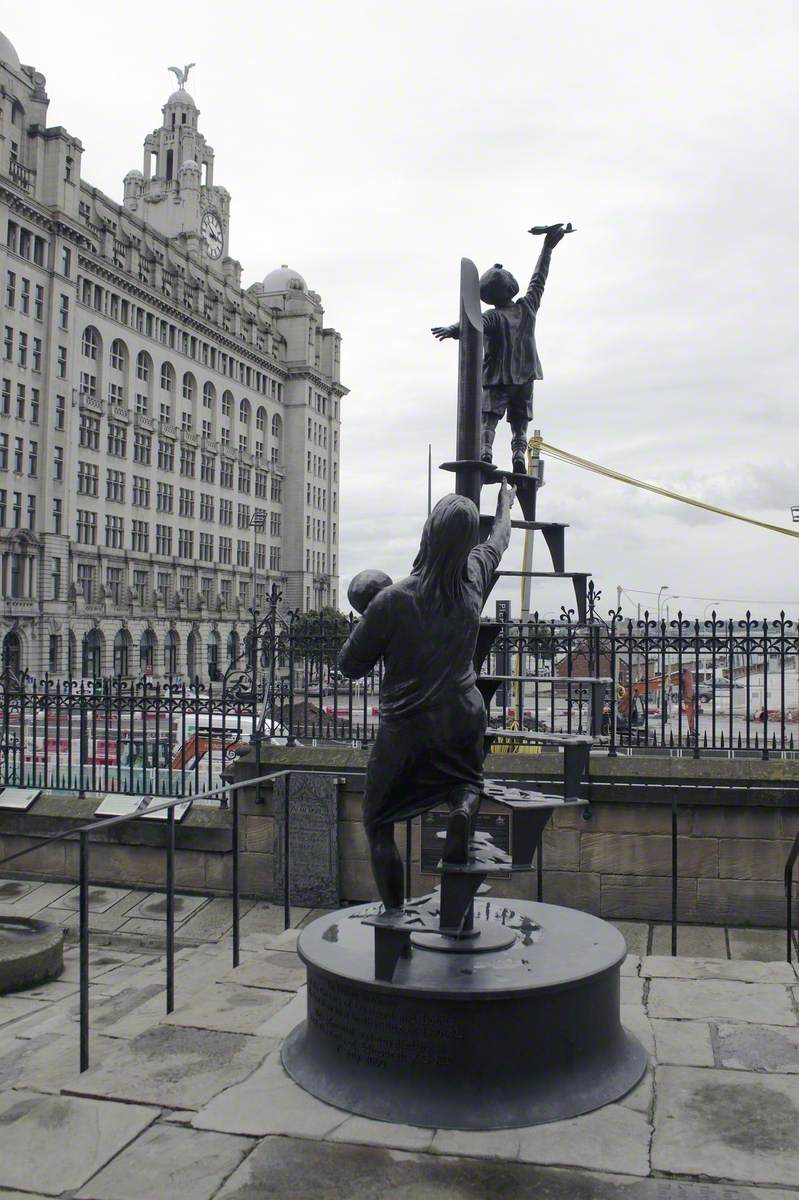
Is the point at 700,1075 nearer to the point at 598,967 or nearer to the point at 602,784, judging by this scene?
the point at 598,967

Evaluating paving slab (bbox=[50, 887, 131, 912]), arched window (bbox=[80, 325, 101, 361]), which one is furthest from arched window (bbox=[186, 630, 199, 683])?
paving slab (bbox=[50, 887, 131, 912])

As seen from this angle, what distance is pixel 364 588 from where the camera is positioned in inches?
199

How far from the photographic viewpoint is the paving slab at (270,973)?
6227 millimetres

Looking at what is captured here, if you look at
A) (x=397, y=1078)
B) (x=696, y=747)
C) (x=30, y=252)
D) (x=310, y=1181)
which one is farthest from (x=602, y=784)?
(x=30, y=252)

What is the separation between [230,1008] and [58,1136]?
1621mm

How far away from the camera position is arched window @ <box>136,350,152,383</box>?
66.2 m

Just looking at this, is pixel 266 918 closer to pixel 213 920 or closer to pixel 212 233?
pixel 213 920

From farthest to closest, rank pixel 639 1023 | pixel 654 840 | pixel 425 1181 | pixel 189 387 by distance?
pixel 189 387 < pixel 654 840 < pixel 639 1023 < pixel 425 1181

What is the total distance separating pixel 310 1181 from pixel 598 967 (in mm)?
1642

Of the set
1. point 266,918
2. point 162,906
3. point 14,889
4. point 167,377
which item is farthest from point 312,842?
point 167,377

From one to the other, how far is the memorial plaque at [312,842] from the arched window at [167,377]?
64766mm

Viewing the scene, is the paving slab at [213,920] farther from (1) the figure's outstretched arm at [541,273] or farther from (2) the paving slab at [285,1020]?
(1) the figure's outstretched arm at [541,273]

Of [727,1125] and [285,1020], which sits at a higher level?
[727,1125]

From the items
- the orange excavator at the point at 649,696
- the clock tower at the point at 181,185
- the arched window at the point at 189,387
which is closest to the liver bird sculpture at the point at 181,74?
the clock tower at the point at 181,185
